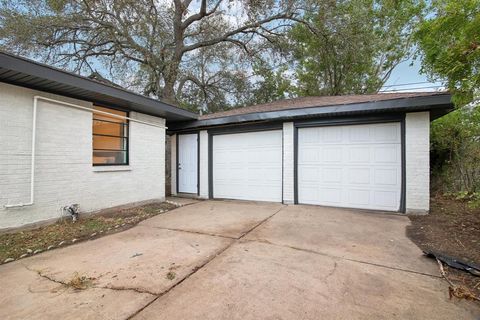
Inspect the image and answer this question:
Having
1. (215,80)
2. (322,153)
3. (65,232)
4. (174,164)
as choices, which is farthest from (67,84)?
(215,80)

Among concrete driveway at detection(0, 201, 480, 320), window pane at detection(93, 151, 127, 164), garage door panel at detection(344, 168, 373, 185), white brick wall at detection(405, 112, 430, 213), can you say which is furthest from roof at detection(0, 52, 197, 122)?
white brick wall at detection(405, 112, 430, 213)

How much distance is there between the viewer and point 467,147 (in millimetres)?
6633

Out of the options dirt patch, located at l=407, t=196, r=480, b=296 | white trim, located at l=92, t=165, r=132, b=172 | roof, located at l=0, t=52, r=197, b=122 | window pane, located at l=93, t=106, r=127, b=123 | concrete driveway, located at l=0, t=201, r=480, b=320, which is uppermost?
roof, located at l=0, t=52, r=197, b=122

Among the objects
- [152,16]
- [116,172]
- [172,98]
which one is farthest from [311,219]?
[152,16]

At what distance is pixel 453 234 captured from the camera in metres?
3.85

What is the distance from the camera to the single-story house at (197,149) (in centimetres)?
399

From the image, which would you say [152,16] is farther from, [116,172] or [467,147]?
[467,147]

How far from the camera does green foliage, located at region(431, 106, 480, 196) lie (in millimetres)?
6477

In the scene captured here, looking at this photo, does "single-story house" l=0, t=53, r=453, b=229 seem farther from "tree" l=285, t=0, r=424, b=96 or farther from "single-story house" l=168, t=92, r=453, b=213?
"tree" l=285, t=0, r=424, b=96

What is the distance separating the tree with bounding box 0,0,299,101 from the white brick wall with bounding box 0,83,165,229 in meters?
4.84

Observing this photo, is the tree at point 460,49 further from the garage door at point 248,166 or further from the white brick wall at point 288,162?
the garage door at point 248,166

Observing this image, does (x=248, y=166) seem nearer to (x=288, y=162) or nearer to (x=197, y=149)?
(x=288, y=162)

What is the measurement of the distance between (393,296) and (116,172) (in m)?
5.64

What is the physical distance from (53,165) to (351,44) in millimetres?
10025
